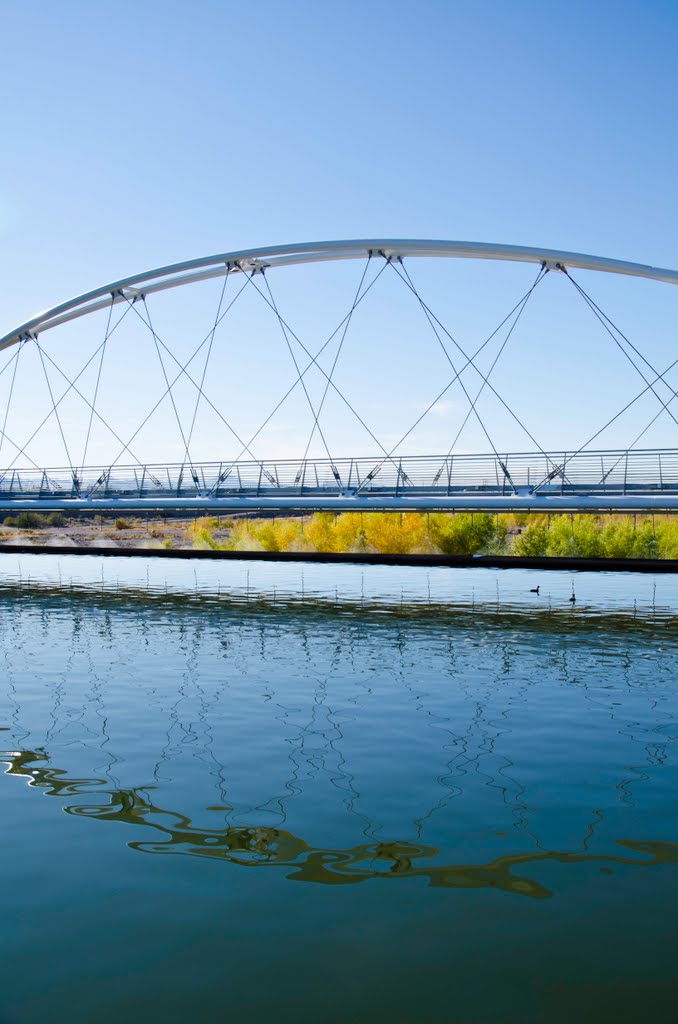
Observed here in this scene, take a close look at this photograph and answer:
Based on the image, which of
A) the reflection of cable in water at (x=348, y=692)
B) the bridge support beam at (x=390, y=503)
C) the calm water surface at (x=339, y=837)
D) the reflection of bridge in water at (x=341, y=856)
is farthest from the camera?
the bridge support beam at (x=390, y=503)

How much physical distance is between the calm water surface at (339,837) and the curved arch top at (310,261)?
767 inches

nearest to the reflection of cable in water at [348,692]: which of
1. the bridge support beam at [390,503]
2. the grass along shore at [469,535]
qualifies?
the bridge support beam at [390,503]

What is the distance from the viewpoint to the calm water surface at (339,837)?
16.0 feet

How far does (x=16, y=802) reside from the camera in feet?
25.9

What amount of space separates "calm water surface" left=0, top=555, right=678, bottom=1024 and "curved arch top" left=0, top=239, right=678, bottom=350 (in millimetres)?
19475

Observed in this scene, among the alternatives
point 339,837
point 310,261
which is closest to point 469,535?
point 310,261

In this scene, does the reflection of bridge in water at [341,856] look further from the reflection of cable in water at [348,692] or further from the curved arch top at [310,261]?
the curved arch top at [310,261]

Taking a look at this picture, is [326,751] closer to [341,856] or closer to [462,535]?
[341,856]

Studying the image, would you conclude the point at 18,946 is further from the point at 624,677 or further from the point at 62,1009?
the point at 624,677

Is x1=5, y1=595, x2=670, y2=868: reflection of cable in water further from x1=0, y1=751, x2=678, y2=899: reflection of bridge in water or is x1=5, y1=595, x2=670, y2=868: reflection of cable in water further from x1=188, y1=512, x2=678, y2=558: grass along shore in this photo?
x1=188, y1=512, x2=678, y2=558: grass along shore

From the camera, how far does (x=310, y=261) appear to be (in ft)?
119

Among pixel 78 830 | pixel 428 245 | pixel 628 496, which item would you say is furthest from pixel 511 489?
pixel 78 830

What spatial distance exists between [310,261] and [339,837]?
105 ft

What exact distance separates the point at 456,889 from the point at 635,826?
1.98 m
